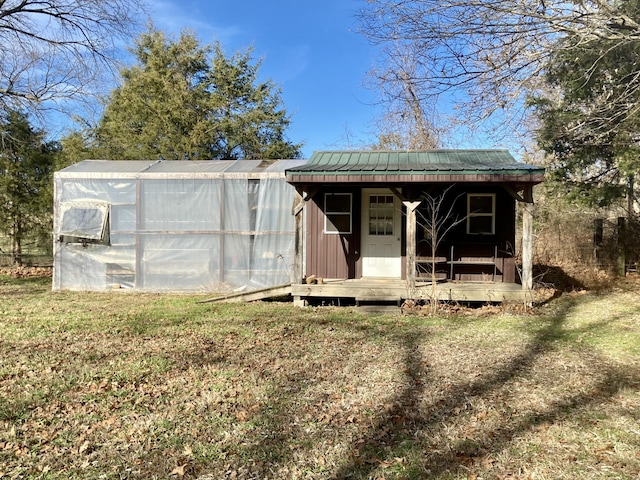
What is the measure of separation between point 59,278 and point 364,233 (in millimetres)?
7954

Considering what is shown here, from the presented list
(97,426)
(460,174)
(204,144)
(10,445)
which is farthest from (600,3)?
(204,144)

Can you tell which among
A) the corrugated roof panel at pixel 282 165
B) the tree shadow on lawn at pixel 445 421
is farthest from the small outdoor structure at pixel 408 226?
the tree shadow on lawn at pixel 445 421

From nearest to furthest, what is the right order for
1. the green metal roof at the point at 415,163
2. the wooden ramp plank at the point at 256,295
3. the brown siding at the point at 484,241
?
the green metal roof at the point at 415,163, the wooden ramp plank at the point at 256,295, the brown siding at the point at 484,241

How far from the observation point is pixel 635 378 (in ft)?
15.0

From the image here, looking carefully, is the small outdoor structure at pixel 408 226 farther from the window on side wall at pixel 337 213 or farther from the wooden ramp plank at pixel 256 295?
the wooden ramp plank at pixel 256 295

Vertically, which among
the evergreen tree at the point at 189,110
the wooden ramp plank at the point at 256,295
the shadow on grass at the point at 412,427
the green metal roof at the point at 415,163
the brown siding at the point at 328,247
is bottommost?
the shadow on grass at the point at 412,427

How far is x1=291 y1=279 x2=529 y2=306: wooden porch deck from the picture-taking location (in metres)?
8.12

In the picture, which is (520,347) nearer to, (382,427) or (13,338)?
(382,427)

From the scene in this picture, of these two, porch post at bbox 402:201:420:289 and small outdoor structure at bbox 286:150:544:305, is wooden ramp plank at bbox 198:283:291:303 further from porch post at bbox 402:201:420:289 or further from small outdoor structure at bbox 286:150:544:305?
porch post at bbox 402:201:420:289

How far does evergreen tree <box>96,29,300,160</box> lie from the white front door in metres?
12.3

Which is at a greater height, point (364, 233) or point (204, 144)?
point (204, 144)

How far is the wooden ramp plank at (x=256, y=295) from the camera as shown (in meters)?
9.01

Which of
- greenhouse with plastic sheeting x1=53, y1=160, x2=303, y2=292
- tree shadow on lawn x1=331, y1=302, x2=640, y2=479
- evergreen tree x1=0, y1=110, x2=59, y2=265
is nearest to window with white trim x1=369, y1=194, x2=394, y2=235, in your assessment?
greenhouse with plastic sheeting x1=53, y1=160, x2=303, y2=292

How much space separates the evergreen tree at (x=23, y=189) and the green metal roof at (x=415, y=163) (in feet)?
36.4
